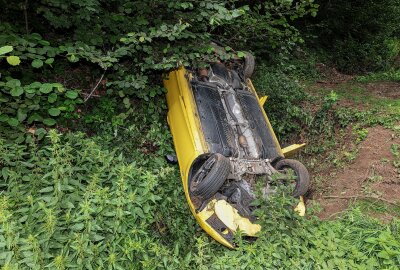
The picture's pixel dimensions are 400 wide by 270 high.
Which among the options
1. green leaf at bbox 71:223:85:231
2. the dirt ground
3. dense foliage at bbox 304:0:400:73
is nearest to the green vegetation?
green leaf at bbox 71:223:85:231

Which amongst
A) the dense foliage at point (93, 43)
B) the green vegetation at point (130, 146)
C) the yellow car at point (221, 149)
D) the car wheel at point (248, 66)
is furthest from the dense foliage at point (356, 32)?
the yellow car at point (221, 149)

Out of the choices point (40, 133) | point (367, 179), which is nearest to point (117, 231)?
point (40, 133)

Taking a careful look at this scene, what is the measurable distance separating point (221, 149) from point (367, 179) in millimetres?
2513

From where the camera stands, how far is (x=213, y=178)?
395 centimetres

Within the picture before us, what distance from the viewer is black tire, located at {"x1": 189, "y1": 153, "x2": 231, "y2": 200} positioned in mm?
3965

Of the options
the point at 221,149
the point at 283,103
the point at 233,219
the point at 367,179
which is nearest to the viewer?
→ the point at 233,219

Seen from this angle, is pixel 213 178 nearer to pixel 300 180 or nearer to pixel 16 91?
pixel 300 180

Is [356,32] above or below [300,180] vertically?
below

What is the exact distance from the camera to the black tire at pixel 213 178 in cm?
396

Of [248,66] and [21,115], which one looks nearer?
[21,115]

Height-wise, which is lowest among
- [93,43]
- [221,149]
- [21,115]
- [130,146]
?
[130,146]

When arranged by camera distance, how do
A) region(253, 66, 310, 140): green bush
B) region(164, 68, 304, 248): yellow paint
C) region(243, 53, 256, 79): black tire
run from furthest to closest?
region(253, 66, 310, 140): green bush < region(243, 53, 256, 79): black tire < region(164, 68, 304, 248): yellow paint

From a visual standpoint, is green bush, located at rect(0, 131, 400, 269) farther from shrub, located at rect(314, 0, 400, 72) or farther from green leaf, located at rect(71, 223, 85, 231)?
shrub, located at rect(314, 0, 400, 72)

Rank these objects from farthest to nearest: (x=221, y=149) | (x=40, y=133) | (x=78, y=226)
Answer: (x=221, y=149), (x=40, y=133), (x=78, y=226)
